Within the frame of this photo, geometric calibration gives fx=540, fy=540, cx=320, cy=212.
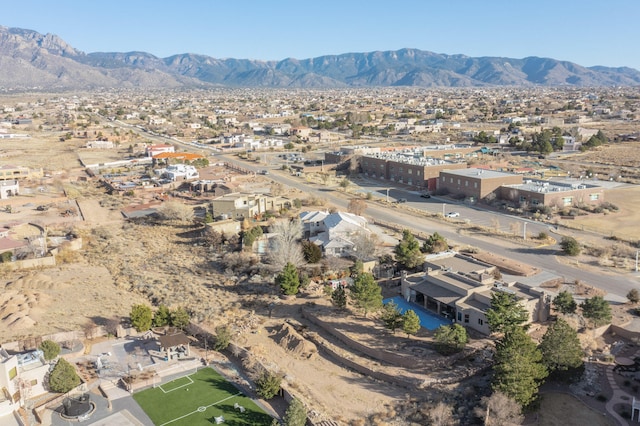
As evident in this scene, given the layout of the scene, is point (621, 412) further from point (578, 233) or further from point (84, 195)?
point (84, 195)

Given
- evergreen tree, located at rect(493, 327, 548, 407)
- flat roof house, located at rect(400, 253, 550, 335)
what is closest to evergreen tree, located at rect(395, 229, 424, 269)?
flat roof house, located at rect(400, 253, 550, 335)

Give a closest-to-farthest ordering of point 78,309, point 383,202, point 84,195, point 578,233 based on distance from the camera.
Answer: point 78,309, point 578,233, point 383,202, point 84,195

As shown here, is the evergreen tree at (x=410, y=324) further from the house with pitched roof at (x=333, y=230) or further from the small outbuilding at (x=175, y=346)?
the house with pitched roof at (x=333, y=230)

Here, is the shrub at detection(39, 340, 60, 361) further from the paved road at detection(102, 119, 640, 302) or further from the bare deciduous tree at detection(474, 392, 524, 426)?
the paved road at detection(102, 119, 640, 302)

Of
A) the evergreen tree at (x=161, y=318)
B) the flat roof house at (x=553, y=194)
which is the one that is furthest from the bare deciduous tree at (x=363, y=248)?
the flat roof house at (x=553, y=194)

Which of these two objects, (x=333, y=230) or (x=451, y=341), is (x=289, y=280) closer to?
(x=333, y=230)

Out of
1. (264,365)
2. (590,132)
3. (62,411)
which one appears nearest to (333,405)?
(264,365)
